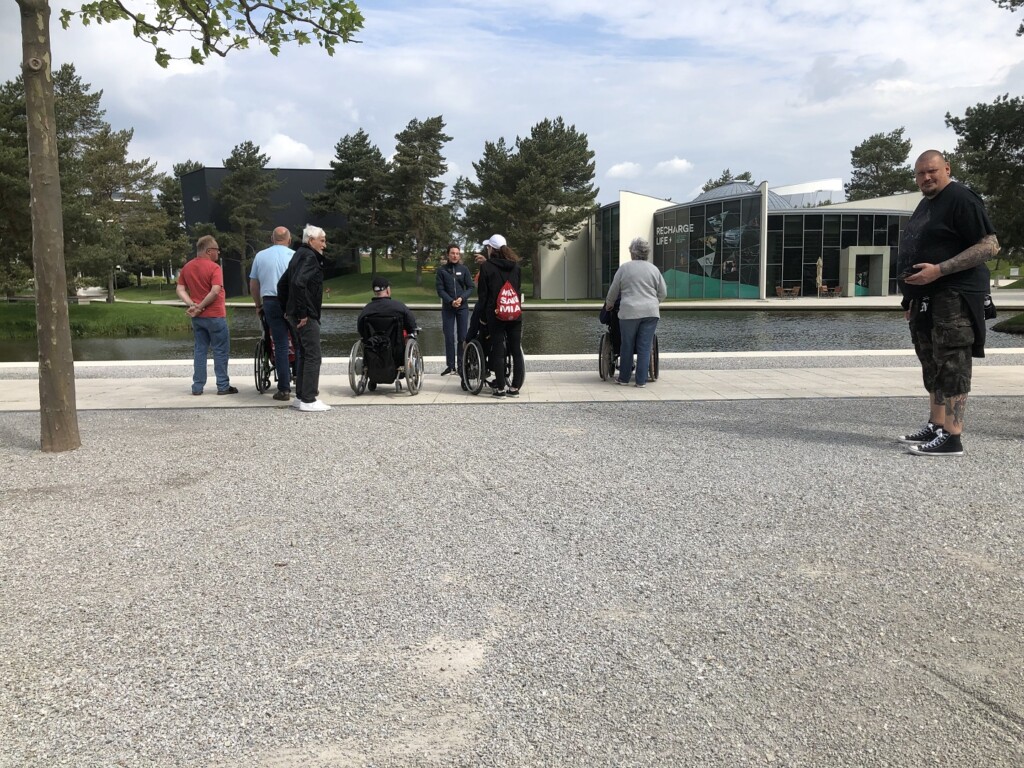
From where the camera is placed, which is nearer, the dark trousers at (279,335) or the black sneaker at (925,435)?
the black sneaker at (925,435)

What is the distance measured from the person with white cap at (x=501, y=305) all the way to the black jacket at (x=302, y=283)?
170 cm

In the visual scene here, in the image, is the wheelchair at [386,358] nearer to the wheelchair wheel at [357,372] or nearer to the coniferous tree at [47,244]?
the wheelchair wheel at [357,372]

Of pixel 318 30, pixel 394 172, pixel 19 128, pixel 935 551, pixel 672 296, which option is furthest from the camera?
pixel 394 172

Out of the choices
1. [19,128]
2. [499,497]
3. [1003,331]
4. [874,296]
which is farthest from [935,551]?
[874,296]

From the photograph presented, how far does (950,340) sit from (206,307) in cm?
772

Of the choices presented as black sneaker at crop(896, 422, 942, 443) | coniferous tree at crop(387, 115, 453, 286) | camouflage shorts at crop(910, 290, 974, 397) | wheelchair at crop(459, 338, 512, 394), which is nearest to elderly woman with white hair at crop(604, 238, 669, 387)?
wheelchair at crop(459, 338, 512, 394)

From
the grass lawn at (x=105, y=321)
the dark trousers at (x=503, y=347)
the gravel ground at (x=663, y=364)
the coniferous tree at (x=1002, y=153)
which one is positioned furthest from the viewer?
the grass lawn at (x=105, y=321)

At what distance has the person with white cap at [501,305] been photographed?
8.77 meters

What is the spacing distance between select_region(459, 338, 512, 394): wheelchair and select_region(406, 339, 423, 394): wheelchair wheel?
538mm

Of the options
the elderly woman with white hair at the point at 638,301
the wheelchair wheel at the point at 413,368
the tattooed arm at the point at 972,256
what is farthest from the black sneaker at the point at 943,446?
the wheelchair wheel at the point at 413,368

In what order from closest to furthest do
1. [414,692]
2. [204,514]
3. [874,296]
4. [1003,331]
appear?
[414,692] → [204,514] → [1003,331] → [874,296]

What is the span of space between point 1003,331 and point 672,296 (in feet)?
94.5

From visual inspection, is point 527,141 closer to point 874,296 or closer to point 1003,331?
point 874,296

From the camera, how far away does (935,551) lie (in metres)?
3.85
